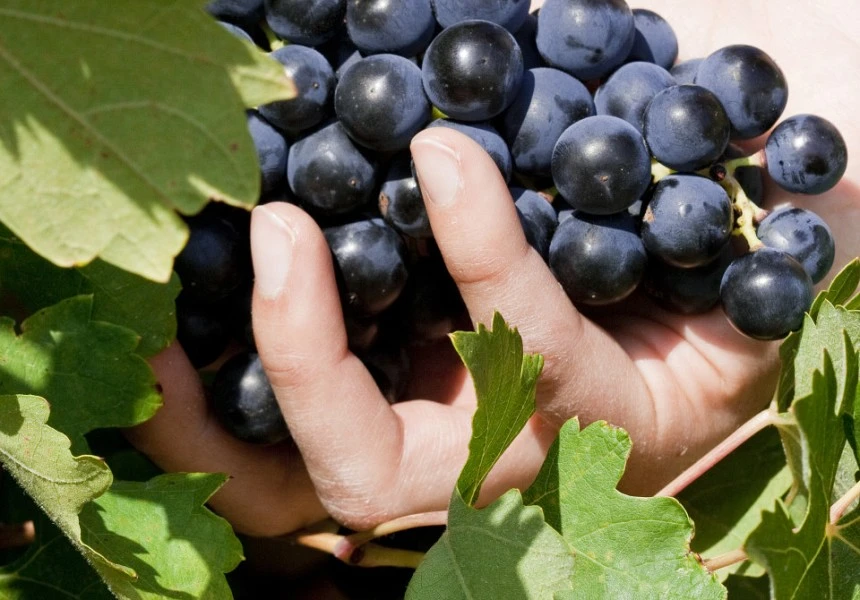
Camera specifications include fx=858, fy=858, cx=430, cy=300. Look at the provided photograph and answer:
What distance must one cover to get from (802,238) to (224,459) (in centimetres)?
77

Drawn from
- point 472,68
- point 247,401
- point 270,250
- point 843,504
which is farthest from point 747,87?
point 247,401

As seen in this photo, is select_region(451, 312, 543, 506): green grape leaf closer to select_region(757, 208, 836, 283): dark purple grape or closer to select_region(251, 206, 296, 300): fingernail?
select_region(251, 206, 296, 300): fingernail

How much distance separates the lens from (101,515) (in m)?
0.86

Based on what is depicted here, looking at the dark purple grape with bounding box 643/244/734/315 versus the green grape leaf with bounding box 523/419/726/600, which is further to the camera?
the dark purple grape with bounding box 643/244/734/315

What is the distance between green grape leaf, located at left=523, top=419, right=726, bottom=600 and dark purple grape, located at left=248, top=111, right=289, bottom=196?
1.43 feet

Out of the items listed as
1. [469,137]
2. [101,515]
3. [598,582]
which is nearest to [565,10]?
[469,137]

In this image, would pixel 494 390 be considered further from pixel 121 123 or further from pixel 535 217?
pixel 121 123

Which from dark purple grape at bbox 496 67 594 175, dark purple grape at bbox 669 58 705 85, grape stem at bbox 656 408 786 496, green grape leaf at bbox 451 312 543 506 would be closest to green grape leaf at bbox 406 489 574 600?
green grape leaf at bbox 451 312 543 506

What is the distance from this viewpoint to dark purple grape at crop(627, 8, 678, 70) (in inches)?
44.3

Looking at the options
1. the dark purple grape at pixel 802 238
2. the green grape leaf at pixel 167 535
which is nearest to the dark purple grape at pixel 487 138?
the dark purple grape at pixel 802 238

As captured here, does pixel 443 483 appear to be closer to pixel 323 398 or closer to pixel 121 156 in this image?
pixel 323 398

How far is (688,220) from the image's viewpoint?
950 mm

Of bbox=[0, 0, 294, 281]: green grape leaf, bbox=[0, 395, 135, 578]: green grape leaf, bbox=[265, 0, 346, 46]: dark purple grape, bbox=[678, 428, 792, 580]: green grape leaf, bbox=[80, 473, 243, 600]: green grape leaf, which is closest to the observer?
bbox=[0, 0, 294, 281]: green grape leaf

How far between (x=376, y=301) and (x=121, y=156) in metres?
0.53
